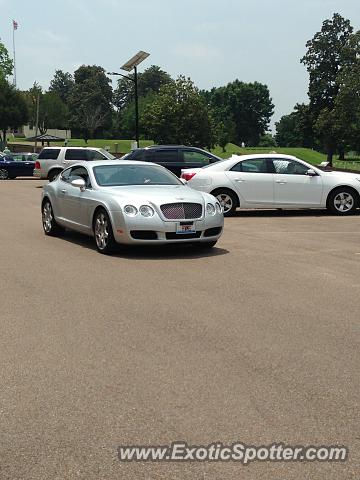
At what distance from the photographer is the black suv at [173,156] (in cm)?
2388

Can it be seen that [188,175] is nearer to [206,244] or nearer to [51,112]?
[206,244]

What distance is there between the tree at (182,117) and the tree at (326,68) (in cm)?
1946

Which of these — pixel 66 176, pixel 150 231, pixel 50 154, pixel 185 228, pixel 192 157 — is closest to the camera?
pixel 150 231

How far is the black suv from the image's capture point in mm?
23875

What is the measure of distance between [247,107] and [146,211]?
14550cm

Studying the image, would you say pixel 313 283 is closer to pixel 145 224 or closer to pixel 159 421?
pixel 145 224

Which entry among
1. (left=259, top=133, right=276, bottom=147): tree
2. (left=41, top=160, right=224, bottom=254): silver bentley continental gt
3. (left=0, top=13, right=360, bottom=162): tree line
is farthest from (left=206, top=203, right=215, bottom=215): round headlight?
(left=259, top=133, right=276, bottom=147): tree

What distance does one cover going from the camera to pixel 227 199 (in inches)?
641

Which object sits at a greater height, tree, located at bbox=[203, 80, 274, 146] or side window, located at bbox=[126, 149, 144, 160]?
tree, located at bbox=[203, 80, 274, 146]

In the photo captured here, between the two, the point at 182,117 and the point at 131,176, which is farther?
the point at 182,117

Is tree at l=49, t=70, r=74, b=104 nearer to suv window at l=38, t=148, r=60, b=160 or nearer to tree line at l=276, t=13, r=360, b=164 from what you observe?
tree line at l=276, t=13, r=360, b=164

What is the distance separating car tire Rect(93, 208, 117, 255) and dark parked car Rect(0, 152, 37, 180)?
29.1m

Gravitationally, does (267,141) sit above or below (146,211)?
above

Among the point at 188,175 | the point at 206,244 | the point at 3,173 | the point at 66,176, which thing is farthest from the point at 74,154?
the point at 206,244
